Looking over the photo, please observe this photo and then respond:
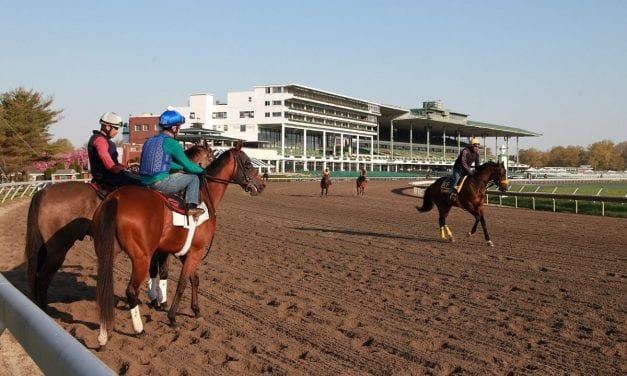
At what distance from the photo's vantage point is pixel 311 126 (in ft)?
286

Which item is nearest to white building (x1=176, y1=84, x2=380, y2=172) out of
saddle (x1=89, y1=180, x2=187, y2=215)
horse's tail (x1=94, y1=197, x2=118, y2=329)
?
saddle (x1=89, y1=180, x2=187, y2=215)

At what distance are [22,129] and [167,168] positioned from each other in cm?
3334

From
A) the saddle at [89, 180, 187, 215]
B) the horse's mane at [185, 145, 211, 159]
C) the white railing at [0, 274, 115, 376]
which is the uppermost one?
the horse's mane at [185, 145, 211, 159]

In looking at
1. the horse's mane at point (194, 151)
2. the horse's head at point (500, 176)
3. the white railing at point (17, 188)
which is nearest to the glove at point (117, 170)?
the horse's mane at point (194, 151)

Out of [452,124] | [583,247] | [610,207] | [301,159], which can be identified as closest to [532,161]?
[452,124]

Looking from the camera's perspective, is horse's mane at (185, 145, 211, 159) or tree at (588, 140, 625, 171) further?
tree at (588, 140, 625, 171)

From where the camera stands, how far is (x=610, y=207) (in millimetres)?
22844

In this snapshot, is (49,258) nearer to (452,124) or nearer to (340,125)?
(340,125)

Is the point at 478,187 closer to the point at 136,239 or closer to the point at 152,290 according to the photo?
the point at 152,290

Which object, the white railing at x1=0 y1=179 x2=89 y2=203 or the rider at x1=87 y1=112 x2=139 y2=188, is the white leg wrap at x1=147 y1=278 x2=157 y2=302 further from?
the white railing at x1=0 y1=179 x2=89 y2=203

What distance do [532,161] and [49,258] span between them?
182 metres

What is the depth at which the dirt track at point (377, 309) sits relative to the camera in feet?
15.9

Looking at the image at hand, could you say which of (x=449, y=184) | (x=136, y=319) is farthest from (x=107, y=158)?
(x=449, y=184)

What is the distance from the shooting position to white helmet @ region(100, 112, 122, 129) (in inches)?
256
